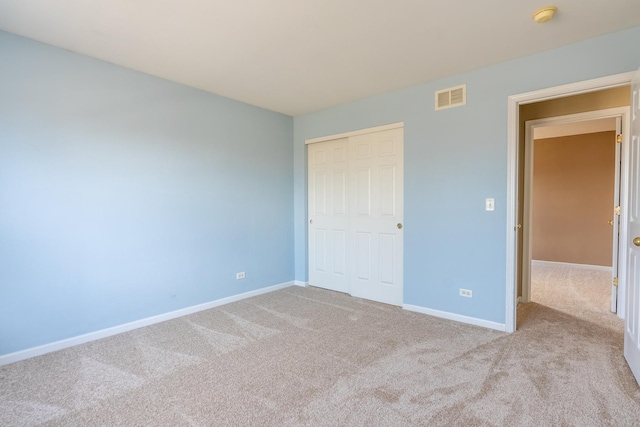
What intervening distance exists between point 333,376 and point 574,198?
6183 millimetres

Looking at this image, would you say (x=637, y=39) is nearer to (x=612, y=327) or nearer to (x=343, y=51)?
(x=343, y=51)

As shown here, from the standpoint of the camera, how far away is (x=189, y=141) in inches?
140

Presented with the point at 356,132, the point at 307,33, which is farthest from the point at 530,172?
the point at 307,33

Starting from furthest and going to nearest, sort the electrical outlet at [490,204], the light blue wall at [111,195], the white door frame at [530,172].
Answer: the white door frame at [530,172] → the electrical outlet at [490,204] → the light blue wall at [111,195]

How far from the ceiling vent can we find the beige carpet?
221 cm

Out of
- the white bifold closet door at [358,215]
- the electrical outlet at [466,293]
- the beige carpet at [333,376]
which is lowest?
the beige carpet at [333,376]

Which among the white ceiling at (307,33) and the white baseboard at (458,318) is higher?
the white ceiling at (307,33)

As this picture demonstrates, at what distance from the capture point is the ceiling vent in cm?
321

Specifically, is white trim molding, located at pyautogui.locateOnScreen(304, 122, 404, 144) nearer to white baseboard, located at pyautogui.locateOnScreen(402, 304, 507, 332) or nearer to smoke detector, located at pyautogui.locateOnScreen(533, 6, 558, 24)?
smoke detector, located at pyautogui.locateOnScreen(533, 6, 558, 24)

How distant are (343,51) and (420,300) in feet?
8.67

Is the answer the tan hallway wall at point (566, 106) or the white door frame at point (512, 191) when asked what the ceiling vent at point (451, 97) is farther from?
the tan hallway wall at point (566, 106)

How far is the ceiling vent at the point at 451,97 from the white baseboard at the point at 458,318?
2.14 metres

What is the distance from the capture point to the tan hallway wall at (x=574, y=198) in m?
5.76

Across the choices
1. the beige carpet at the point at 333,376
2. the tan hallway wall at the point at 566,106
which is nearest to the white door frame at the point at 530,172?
the tan hallway wall at the point at 566,106
